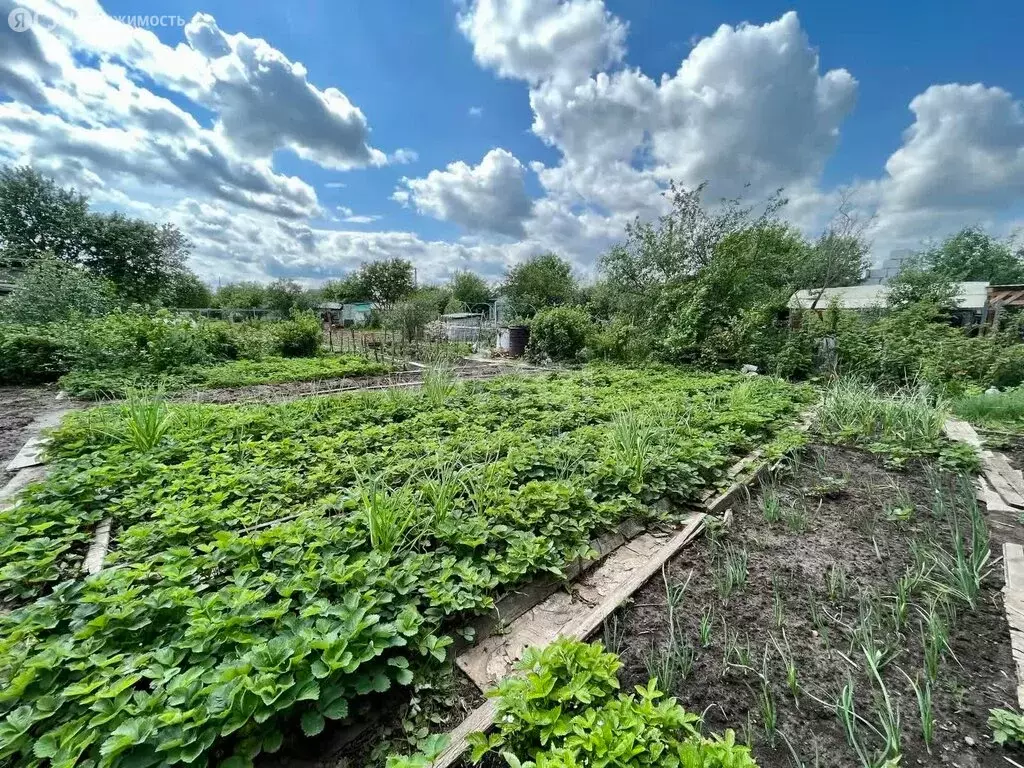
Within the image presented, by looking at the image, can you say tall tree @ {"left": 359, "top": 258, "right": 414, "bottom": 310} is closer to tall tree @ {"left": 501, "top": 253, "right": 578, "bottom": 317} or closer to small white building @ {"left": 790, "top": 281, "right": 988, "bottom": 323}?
tall tree @ {"left": 501, "top": 253, "right": 578, "bottom": 317}

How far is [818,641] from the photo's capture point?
1615mm

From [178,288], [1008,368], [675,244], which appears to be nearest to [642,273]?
[675,244]

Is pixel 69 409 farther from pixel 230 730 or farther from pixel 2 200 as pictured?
pixel 2 200

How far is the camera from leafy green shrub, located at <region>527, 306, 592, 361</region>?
11320mm

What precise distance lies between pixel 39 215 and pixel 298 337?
16.4 m

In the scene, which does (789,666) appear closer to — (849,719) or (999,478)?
(849,719)

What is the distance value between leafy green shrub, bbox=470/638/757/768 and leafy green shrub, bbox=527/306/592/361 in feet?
33.6

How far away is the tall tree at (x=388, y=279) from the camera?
1011 inches

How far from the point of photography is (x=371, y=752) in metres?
1.16

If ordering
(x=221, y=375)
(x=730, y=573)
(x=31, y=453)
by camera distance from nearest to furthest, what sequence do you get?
(x=730, y=573) < (x=31, y=453) < (x=221, y=375)

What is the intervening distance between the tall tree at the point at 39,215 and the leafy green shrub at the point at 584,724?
24.4 meters

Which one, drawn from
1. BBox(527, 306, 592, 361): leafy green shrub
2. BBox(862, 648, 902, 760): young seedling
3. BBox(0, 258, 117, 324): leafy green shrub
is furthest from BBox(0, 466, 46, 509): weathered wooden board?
BBox(527, 306, 592, 361): leafy green shrub

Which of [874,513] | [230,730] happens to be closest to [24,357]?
[230,730]

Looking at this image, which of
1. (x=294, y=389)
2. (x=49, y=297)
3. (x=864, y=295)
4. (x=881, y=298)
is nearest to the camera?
(x=294, y=389)
